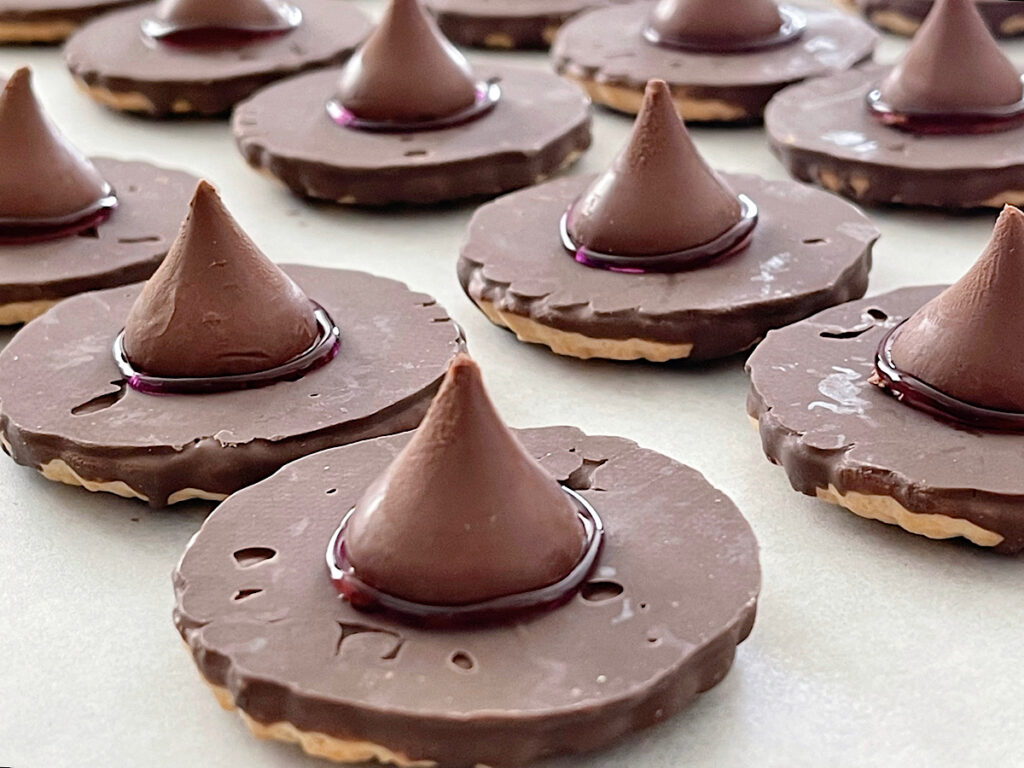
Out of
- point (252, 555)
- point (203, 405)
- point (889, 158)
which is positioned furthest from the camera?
Answer: point (889, 158)

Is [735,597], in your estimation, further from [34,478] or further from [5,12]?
[5,12]

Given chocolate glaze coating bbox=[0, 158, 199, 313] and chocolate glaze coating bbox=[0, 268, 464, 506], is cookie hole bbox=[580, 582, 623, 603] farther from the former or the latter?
chocolate glaze coating bbox=[0, 158, 199, 313]

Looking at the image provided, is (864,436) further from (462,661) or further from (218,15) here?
(218,15)

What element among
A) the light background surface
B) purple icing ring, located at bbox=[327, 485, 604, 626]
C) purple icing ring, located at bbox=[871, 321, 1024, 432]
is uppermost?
purple icing ring, located at bbox=[871, 321, 1024, 432]

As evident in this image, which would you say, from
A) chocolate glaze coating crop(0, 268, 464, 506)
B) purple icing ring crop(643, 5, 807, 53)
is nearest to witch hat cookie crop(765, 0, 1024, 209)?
purple icing ring crop(643, 5, 807, 53)

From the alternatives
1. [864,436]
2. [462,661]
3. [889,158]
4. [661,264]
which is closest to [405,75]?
[661,264]

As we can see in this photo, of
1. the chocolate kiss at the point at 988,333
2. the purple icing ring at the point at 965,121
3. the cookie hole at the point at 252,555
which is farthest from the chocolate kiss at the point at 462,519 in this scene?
the purple icing ring at the point at 965,121
